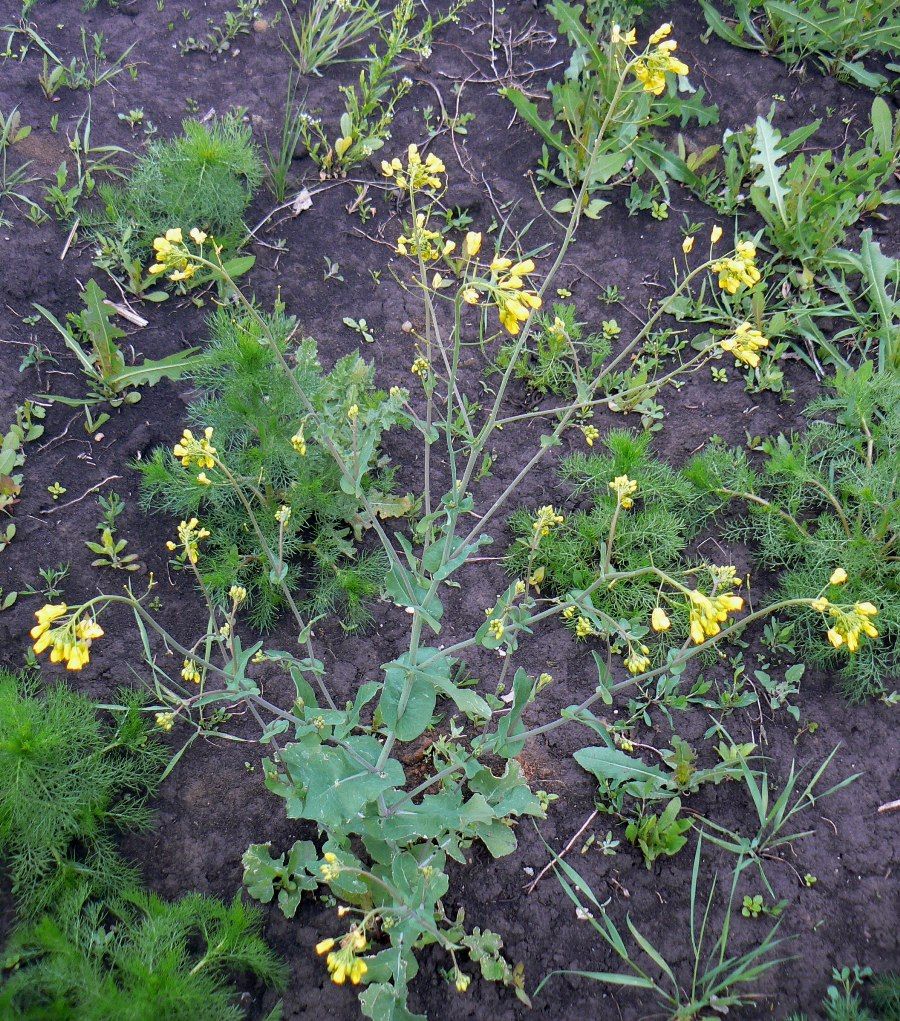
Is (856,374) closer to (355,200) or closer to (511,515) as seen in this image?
(511,515)

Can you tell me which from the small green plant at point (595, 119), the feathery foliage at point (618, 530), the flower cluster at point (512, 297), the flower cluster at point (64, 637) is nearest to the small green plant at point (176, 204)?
the small green plant at point (595, 119)

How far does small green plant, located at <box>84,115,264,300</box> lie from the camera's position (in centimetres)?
368

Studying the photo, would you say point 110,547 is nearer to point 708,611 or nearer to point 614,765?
point 614,765

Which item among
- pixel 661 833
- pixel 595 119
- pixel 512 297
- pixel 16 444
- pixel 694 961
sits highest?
pixel 512 297

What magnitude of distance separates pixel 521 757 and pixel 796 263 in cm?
276

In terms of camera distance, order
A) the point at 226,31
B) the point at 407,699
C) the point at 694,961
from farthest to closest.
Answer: the point at 226,31 < the point at 694,961 < the point at 407,699

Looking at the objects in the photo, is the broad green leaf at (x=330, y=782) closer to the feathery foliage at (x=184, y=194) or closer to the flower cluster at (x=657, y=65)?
the flower cluster at (x=657, y=65)

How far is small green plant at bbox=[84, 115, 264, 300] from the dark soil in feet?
0.50

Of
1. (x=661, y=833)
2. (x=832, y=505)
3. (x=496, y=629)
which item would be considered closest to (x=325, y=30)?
(x=832, y=505)

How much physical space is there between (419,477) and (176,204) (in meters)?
1.68

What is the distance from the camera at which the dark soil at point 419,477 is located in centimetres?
246

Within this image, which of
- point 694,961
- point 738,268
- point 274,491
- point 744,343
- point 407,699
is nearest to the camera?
point 738,268

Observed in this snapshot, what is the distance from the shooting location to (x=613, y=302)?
12.8 ft

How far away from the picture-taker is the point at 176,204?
370 centimetres
